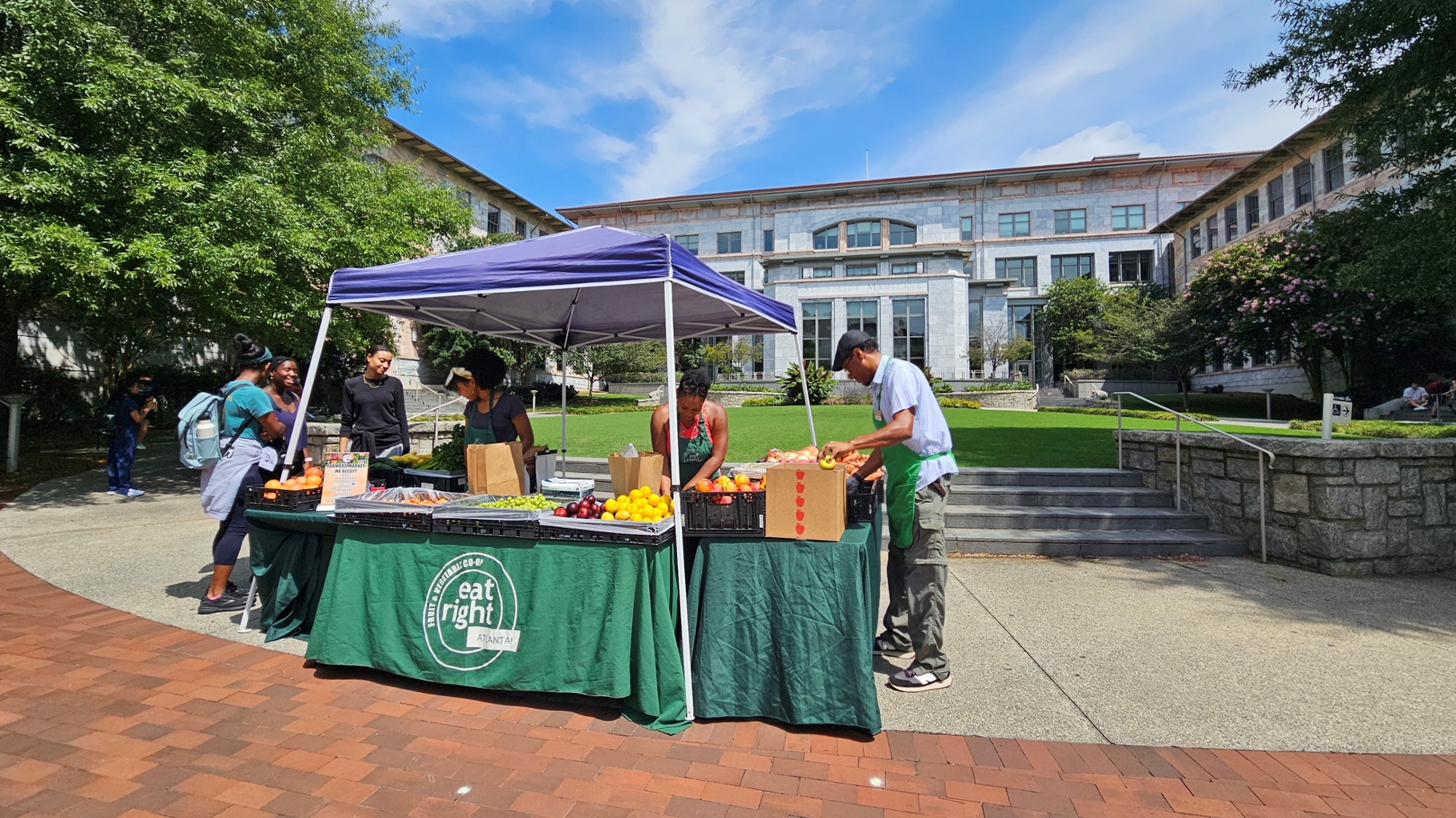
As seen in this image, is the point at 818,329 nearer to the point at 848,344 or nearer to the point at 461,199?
the point at 461,199

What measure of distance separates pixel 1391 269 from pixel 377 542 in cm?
1197

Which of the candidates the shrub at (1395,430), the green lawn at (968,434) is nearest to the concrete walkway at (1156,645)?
the green lawn at (968,434)

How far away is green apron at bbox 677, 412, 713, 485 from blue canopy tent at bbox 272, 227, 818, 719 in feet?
0.30

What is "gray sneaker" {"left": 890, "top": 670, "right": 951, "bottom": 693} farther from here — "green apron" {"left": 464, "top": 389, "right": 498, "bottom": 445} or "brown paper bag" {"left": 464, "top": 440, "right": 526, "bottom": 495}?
"green apron" {"left": 464, "top": 389, "right": 498, "bottom": 445}

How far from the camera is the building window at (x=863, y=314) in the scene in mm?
43156

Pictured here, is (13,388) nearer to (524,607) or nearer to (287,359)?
(287,359)

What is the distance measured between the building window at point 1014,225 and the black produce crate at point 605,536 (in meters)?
51.1

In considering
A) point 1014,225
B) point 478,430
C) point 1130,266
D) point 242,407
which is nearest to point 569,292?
point 478,430

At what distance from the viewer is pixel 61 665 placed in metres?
3.94

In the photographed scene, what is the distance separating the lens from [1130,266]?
46188 millimetres

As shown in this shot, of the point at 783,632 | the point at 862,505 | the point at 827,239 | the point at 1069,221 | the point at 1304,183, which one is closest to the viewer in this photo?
the point at 783,632

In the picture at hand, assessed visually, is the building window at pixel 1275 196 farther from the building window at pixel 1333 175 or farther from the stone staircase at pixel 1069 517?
the stone staircase at pixel 1069 517

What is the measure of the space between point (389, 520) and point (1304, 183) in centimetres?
4059

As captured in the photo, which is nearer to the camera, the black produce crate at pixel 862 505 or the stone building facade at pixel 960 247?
the black produce crate at pixel 862 505
